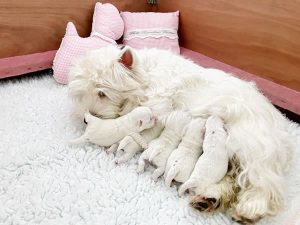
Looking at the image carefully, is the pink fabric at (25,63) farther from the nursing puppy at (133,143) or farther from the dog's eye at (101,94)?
A: the nursing puppy at (133,143)

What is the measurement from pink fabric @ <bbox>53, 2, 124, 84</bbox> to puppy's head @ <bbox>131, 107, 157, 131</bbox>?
78 cm

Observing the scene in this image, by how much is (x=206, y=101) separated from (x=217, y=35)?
1.00m

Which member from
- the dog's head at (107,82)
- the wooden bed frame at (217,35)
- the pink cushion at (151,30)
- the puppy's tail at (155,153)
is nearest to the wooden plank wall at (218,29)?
the wooden bed frame at (217,35)

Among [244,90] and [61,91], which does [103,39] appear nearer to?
[61,91]

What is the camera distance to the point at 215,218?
4.00ft

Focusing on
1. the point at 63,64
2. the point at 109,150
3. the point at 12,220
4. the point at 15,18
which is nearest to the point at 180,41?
the point at 63,64

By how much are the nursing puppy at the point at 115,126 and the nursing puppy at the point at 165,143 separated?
0.09 m

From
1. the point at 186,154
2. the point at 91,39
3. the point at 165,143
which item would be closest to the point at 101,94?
the point at 165,143

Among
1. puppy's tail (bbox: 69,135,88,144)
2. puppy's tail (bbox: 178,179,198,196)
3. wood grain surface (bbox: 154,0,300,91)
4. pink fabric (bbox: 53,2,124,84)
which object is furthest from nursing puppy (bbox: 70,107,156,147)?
wood grain surface (bbox: 154,0,300,91)

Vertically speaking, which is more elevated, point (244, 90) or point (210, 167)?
point (244, 90)

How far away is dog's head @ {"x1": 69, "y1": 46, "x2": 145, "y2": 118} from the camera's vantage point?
61.5 inches

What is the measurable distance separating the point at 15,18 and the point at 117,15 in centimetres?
66

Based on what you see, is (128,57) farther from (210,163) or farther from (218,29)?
(218,29)

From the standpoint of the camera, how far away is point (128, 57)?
1.56 m
